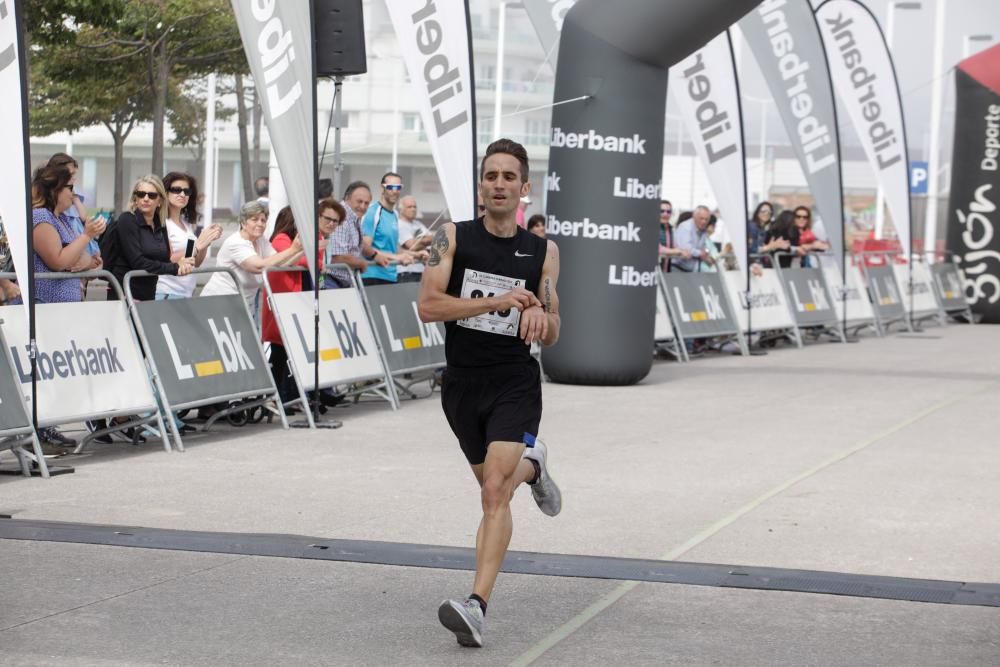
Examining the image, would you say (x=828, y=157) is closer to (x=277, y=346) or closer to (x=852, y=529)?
(x=277, y=346)

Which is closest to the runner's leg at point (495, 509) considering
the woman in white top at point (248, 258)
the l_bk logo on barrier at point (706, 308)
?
the woman in white top at point (248, 258)

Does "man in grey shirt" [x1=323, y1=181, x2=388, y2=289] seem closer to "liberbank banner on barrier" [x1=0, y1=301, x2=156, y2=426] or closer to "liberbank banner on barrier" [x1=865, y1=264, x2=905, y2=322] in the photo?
"liberbank banner on barrier" [x1=0, y1=301, x2=156, y2=426]

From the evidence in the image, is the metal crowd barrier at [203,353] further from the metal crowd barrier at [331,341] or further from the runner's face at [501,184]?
→ the runner's face at [501,184]

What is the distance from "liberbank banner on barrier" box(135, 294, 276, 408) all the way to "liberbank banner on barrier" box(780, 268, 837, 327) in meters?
10.9

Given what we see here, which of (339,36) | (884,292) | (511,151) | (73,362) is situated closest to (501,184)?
(511,151)

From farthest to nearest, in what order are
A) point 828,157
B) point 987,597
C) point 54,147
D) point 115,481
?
point 54,147 < point 828,157 < point 115,481 < point 987,597

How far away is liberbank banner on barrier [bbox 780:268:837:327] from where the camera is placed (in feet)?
67.9

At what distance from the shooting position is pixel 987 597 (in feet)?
20.4

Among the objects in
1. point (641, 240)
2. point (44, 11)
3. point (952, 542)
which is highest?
A: point (44, 11)

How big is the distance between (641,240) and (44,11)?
42.6 ft

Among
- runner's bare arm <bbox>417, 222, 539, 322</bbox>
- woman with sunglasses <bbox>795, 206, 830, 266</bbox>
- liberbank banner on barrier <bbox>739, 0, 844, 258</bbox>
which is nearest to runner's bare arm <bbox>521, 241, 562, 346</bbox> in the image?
runner's bare arm <bbox>417, 222, 539, 322</bbox>

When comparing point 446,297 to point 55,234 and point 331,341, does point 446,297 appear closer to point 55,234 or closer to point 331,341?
point 55,234

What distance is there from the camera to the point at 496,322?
5785 millimetres

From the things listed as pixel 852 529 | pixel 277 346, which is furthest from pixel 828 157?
pixel 852 529
